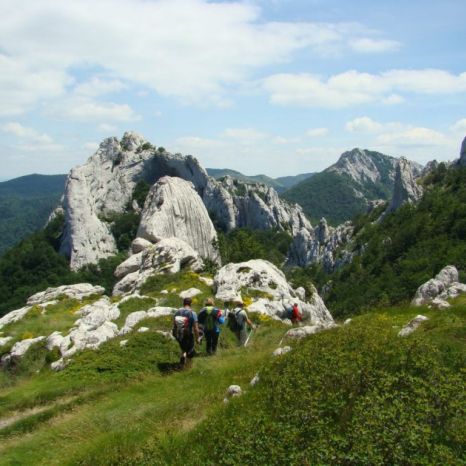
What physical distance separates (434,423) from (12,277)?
95.4m

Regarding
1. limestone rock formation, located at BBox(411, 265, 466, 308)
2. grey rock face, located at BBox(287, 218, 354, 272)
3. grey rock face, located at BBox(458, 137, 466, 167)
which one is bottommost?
grey rock face, located at BBox(287, 218, 354, 272)

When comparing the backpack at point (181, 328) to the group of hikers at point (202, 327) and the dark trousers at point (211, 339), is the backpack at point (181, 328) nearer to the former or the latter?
the group of hikers at point (202, 327)

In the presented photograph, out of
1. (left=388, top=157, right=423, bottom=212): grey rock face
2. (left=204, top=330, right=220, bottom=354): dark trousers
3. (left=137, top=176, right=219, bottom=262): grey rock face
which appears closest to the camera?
(left=204, top=330, right=220, bottom=354): dark trousers

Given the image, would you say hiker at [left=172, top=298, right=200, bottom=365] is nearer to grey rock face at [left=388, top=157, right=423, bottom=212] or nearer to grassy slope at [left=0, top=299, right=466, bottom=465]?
grassy slope at [left=0, top=299, right=466, bottom=465]

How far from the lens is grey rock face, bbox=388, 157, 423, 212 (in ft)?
498

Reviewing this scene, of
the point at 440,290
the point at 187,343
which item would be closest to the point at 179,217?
the point at 440,290

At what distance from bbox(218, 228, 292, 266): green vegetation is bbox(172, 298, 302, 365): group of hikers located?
48.7 metres

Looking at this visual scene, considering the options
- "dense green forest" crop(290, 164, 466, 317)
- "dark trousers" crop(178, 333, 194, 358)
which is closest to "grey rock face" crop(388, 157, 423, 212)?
"dense green forest" crop(290, 164, 466, 317)

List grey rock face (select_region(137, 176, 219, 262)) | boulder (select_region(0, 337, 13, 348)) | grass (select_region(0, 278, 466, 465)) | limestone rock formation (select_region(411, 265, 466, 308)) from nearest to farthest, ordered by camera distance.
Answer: grass (select_region(0, 278, 466, 465)), limestone rock formation (select_region(411, 265, 466, 308)), boulder (select_region(0, 337, 13, 348)), grey rock face (select_region(137, 176, 219, 262))

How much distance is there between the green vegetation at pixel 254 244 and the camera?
72500 mm

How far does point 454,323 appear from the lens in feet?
52.5

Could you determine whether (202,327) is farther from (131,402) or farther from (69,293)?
(69,293)

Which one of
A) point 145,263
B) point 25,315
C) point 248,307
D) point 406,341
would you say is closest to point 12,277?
point 145,263

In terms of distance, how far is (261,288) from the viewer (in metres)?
35.4
